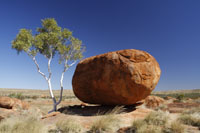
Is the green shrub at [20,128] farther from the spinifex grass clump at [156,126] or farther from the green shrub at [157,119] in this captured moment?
the green shrub at [157,119]

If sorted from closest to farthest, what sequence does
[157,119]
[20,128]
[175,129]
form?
[175,129], [20,128], [157,119]

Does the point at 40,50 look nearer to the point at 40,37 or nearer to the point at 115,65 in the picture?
the point at 40,37

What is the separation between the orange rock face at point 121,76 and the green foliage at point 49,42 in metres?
4.10

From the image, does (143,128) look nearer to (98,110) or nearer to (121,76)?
(121,76)

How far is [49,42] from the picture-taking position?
13.6 m

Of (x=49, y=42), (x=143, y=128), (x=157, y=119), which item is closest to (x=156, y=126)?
(x=143, y=128)

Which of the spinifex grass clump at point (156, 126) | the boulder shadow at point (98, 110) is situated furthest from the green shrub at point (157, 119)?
the boulder shadow at point (98, 110)

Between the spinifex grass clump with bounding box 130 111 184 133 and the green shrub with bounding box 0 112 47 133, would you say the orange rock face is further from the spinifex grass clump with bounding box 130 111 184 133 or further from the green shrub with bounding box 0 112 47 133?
the green shrub with bounding box 0 112 47 133

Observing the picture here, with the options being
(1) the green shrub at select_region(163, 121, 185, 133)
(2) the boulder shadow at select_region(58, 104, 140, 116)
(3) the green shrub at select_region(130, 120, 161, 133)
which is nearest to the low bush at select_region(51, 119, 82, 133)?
(3) the green shrub at select_region(130, 120, 161, 133)

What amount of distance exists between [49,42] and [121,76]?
802 centimetres

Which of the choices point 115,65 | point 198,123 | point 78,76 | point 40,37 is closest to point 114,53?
point 115,65

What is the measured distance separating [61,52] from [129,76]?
7.31 m

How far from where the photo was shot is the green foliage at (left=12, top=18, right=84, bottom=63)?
1288 cm

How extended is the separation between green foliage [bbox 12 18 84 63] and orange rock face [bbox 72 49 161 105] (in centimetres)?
410
